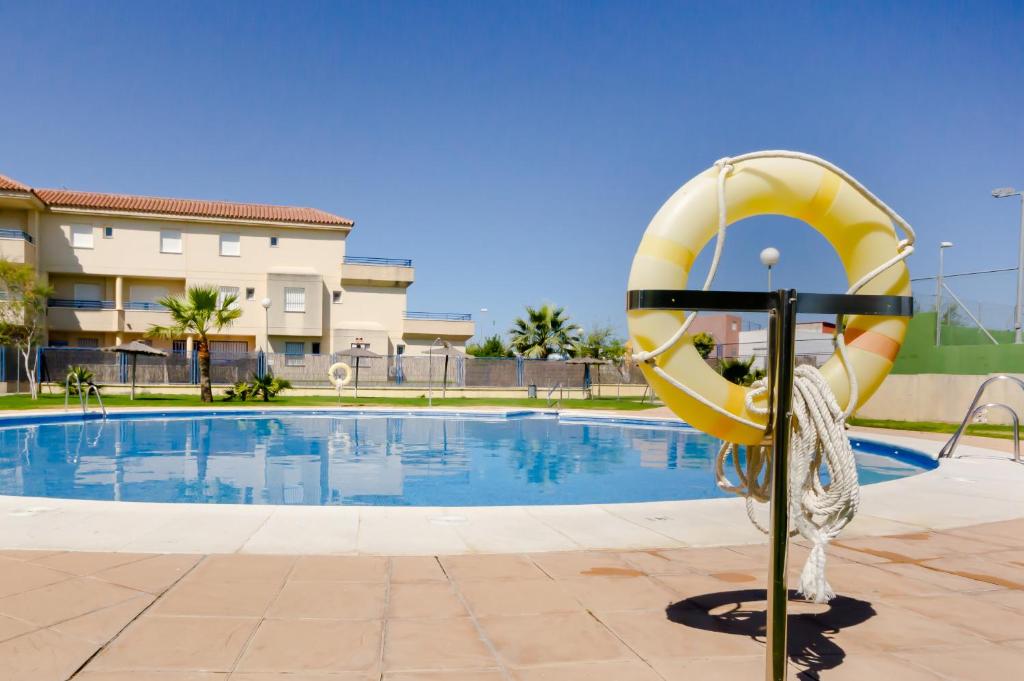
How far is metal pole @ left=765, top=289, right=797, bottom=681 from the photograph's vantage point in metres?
2.62

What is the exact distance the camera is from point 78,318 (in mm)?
31344

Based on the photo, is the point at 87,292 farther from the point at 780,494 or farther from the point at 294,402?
the point at 780,494

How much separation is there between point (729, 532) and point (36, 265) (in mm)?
33188

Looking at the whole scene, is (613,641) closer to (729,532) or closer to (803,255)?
(729,532)

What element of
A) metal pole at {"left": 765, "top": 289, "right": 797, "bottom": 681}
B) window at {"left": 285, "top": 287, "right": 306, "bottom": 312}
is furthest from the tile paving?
window at {"left": 285, "top": 287, "right": 306, "bottom": 312}

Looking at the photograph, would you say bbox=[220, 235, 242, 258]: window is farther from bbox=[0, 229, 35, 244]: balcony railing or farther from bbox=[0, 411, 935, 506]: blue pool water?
bbox=[0, 411, 935, 506]: blue pool water

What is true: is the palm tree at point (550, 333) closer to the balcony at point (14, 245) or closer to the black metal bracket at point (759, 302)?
the balcony at point (14, 245)

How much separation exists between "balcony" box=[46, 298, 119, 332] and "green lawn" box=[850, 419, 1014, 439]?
29360 mm

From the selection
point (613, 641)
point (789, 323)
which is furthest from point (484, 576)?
point (789, 323)

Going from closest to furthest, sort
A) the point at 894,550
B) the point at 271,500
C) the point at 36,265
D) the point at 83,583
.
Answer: the point at 83,583 → the point at 894,550 → the point at 271,500 → the point at 36,265

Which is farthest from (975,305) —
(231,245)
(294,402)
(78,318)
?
(78,318)

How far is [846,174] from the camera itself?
134 inches

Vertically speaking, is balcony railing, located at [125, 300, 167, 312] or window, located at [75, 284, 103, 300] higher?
window, located at [75, 284, 103, 300]

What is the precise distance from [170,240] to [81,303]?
15.1 ft
